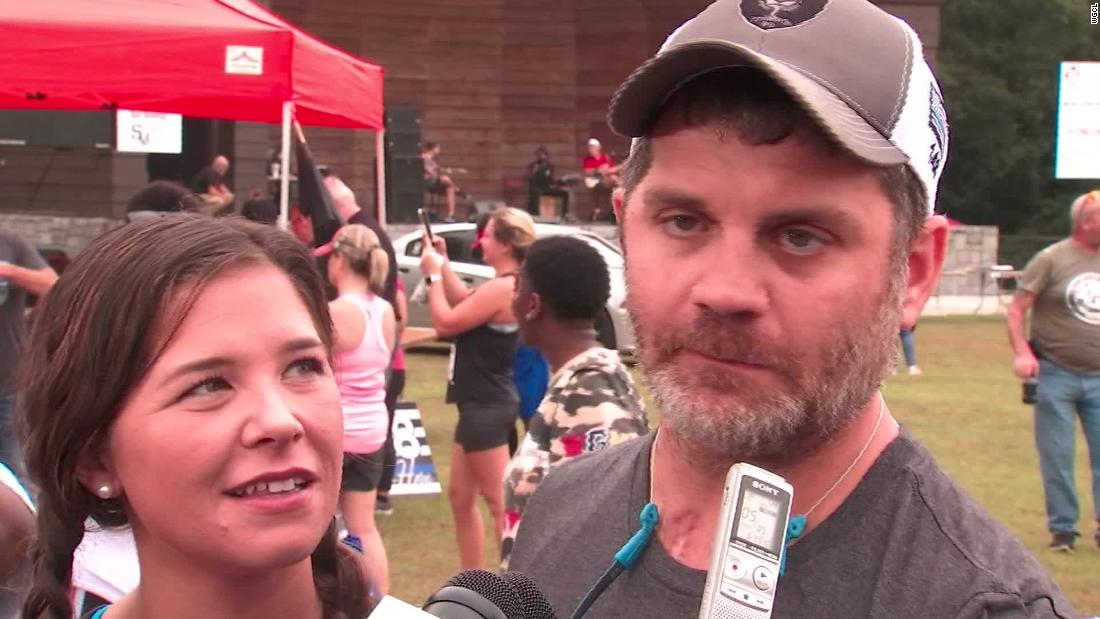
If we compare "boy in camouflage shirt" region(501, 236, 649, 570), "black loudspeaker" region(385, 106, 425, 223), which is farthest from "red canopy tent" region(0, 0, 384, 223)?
"black loudspeaker" region(385, 106, 425, 223)

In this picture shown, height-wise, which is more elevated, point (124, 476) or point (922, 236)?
point (922, 236)

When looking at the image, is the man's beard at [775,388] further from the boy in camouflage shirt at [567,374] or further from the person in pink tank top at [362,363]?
the person in pink tank top at [362,363]

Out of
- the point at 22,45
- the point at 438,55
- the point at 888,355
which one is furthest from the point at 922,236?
the point at 438,55

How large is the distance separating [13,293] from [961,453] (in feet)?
24.1

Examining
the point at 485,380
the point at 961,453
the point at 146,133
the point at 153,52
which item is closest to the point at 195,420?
the point at 485,380

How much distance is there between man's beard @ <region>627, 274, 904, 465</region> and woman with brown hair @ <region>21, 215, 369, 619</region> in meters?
0.45

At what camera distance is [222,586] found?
A: 1738 millimetres

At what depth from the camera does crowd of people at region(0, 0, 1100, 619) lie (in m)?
1.47

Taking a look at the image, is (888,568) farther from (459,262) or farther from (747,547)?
(459,262)

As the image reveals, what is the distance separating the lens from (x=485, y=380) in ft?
23.2

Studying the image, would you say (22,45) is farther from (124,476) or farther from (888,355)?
(888,355)

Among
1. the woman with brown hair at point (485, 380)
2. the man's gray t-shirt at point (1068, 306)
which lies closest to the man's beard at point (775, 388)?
the woman with brown hair at point (485, 380)

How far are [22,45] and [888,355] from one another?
20.6ft

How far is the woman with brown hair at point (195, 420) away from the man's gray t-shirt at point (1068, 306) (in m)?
6.89
